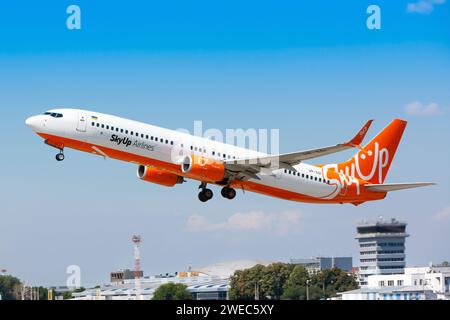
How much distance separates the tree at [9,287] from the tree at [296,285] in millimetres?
23300

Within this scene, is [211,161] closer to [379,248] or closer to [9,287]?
[9,287]

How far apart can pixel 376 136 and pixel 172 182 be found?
2073 centimetres

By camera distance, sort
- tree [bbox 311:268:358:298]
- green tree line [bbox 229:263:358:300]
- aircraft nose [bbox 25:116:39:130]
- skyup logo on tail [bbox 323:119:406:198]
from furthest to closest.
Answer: tree [bbox 311:268:358:298]
green tree line [bbox 229:263:358:300]
skyup logo on tail [bbox 323:119:406:198]
aircraft nose [bbox 25:116:39:130]

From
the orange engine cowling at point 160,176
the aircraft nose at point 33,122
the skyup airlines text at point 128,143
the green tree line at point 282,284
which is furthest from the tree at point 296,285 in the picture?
the aircraft nose at point 33,122

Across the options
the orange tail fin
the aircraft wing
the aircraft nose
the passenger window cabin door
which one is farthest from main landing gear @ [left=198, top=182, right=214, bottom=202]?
the aircraft nose

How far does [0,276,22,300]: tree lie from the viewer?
71875 millimetres

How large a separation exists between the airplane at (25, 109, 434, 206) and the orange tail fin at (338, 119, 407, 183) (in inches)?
4.4

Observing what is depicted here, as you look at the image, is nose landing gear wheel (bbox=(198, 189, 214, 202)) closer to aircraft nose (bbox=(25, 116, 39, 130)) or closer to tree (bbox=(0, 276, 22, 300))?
aircraft nose (bbox=(25, 116, 39, 130))

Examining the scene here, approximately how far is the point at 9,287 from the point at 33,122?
67.8 feet

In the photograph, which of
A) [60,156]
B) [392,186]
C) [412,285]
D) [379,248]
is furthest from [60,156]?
[379,248]

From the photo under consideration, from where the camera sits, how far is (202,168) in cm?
6016

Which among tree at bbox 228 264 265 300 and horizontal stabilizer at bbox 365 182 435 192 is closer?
horizontal stabilizer at bbox 365 182 435 192
